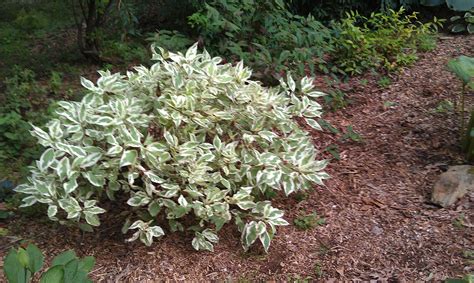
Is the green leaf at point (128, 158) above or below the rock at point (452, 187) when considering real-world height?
above

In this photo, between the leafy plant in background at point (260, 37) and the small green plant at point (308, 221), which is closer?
the small green plant at point (308, 221)

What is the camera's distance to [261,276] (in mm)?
3121

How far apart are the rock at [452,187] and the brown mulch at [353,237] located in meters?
0.05

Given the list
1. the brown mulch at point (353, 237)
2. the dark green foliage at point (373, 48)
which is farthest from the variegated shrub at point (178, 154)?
the dark green foliage at point (373, 48)

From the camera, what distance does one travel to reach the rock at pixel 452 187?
3.60 metres

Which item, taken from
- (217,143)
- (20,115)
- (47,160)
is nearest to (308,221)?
(217,143)

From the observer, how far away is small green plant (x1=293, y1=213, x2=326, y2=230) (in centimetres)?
347

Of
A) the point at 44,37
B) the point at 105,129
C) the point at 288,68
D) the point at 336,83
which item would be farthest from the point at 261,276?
the point at 44,37

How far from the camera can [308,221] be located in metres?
3.49

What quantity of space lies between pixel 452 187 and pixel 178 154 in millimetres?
1842

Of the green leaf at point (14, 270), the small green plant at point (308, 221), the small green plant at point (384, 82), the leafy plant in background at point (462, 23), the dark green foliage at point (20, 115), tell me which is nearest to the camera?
the green leaf at point (14, 270)

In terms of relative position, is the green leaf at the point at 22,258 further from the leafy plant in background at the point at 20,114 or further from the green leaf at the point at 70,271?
the leafy plant in background at the point at 20,114

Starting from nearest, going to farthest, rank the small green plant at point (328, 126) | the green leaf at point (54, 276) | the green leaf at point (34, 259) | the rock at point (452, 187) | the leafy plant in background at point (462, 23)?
the green leaf at point (54, 276) < the green leaf at point (34, 259) < the rock at point (452, 187) < the small green plant at point (328, 126) < the leafy plant in background at point (462, 23)

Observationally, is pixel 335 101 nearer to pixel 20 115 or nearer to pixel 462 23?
pixel 462 23
